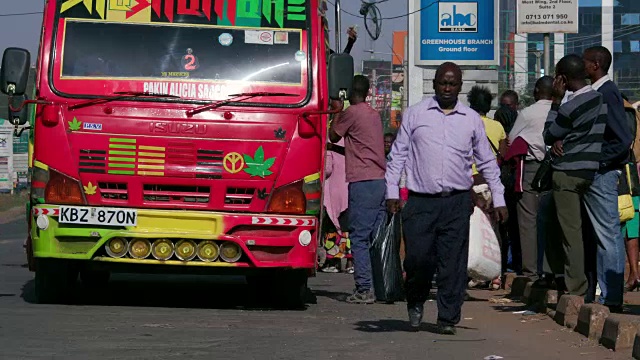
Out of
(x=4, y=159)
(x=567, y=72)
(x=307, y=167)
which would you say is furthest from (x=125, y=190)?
(x=4, y=159)

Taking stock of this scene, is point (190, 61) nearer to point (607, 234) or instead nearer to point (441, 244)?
point (441, 244)

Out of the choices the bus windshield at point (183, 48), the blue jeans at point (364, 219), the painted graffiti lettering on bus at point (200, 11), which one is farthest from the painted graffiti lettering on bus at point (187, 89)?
the blue jeans at point (364, 219)

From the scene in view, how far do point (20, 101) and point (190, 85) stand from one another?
140cm


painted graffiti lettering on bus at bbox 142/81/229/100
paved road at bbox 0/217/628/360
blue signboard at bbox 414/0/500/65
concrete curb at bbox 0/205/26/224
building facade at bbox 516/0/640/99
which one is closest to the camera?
paved road at bbox 0/217/628/360

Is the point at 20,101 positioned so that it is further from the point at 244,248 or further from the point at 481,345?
the point at 481,345

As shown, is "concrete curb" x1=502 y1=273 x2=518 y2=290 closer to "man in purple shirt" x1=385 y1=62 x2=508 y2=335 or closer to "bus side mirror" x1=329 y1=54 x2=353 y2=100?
"bus side mirror" x1=329 y1=54 x2=353 y2=100

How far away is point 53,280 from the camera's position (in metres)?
10.8

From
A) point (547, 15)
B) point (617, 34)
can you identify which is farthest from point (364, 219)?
point (617, 34)

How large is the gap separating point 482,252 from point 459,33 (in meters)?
17.8

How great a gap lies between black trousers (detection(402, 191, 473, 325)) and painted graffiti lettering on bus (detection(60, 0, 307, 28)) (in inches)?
91.2

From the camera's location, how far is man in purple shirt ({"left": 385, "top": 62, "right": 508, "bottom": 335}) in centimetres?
904

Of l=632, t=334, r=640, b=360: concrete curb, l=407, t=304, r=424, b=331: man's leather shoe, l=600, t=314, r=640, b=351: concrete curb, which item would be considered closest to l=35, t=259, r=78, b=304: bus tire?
l=407, t=304, r=424, b=331: man's leather shoe

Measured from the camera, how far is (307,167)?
1047 centimetres

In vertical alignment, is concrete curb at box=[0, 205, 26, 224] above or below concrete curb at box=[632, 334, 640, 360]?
below
